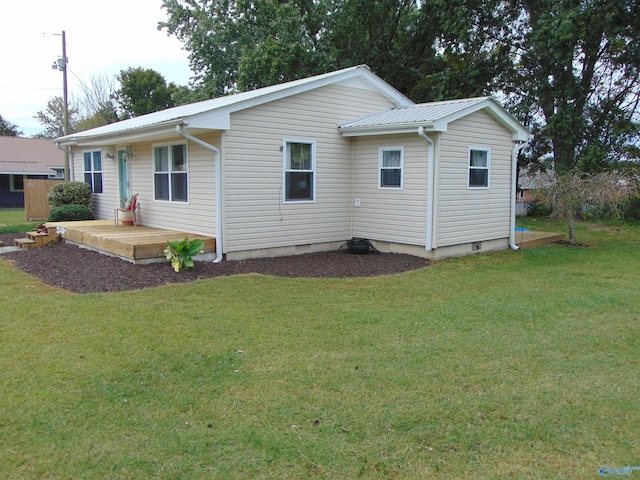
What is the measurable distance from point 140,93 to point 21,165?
41.2 feet

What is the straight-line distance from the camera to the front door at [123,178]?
12750 mm

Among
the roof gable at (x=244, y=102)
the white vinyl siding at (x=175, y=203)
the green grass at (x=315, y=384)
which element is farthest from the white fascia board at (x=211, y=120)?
the green grass at (x=315, y=384)

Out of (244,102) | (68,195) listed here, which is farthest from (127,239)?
(68,195)

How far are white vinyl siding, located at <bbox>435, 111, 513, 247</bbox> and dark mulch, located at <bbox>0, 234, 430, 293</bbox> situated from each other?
1124mm

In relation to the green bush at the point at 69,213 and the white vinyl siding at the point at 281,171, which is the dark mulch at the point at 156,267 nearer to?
the white vinyl siding at the point at 281,171

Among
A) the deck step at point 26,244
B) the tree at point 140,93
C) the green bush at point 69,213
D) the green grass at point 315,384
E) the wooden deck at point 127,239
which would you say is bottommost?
the green grass at point 315,384

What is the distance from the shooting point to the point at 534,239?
12.5 meters

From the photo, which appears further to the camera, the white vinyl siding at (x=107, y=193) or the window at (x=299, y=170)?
the white vinyl siding at (x=107, y=193)

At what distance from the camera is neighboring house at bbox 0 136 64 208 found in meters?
26.8

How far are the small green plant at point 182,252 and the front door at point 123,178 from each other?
17.1ft

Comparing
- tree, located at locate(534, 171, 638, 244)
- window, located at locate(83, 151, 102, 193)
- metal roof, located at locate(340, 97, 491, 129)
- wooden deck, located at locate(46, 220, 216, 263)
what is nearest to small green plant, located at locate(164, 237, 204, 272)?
wooden deck, located at locate(46, 220, 216, 263)

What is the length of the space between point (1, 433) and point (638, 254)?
1176 cm

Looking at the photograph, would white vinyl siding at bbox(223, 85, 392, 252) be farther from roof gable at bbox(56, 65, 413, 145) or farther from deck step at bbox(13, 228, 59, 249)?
deck step at bbox(13, 228, 59, 249)

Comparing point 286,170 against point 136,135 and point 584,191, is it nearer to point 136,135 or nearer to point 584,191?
point 136,135
